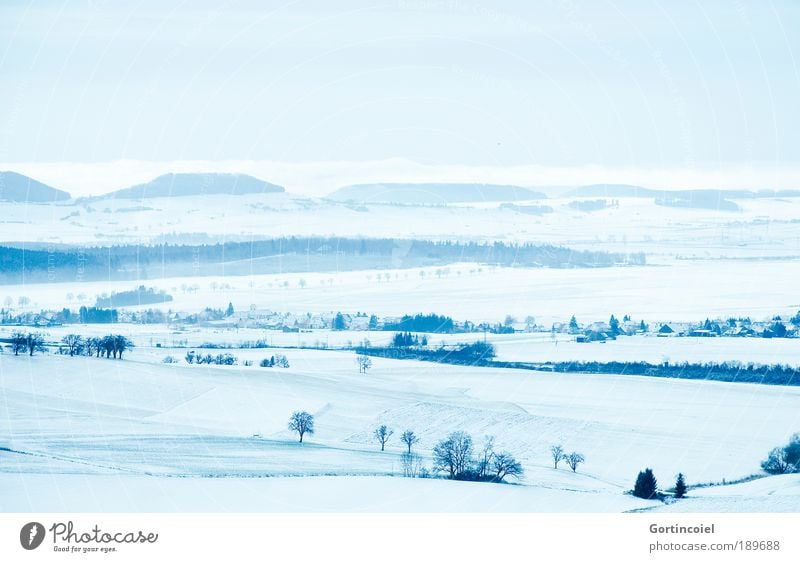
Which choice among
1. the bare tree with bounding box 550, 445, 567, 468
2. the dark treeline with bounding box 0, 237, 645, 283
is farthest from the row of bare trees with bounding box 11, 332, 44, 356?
the bare tree with bounding box 550, 445, 567, 468

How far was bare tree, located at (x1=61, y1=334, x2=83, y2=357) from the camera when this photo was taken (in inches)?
325

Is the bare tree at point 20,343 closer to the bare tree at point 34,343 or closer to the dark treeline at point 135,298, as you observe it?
the bare tree at point 34,343

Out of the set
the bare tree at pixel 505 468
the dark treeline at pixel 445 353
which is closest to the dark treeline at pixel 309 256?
the dark treeline at pixel 445 353

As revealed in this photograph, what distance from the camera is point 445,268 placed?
390 inches

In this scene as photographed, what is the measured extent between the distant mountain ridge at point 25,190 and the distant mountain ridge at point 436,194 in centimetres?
255

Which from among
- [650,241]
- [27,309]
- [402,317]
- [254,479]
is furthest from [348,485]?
[650,241]

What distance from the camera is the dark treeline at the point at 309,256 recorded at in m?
9.10

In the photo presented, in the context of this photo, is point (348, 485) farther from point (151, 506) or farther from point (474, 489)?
point (151, 506)

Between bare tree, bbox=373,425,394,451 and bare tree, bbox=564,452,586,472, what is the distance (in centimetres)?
136

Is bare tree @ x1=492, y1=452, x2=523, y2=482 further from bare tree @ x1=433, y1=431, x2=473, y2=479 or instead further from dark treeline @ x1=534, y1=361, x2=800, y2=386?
dark treeline @ x1=534, y1=361, x2=800, y2=386

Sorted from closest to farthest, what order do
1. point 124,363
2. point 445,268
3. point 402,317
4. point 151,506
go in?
1. point 151,506
2. point 124,363
3. point 402,317
4. point 445,268

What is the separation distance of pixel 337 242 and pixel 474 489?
3818 millimetres

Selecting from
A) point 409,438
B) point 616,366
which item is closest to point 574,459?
point 409,438

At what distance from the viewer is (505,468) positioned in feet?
23.7
